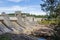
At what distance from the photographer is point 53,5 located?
145 feet

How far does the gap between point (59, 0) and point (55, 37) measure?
2796 cm

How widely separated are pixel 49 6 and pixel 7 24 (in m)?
23.2

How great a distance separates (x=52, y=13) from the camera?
41.8 meters

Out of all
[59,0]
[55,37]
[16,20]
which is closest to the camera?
[55,37]

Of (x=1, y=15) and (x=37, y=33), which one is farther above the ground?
(x=1, y=15)

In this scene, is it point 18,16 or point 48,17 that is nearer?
point 18,16

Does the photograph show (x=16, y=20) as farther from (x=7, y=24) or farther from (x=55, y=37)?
(x=55, y=37)

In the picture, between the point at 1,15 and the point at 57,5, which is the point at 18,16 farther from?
the point at 57,5

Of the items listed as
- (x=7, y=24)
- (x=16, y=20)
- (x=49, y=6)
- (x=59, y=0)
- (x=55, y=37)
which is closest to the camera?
(x=55, y=37)

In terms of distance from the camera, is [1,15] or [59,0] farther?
[59,0]

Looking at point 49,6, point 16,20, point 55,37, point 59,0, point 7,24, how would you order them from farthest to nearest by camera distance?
point 49,6 → point 59,0 → point 16,20 → point 7,24 → point 55,37

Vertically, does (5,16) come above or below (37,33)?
above

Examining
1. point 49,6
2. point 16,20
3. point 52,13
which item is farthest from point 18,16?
point 49,6

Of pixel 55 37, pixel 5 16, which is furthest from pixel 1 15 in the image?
pixel 55 37
